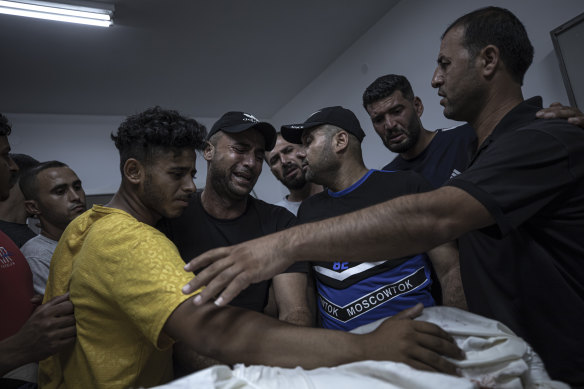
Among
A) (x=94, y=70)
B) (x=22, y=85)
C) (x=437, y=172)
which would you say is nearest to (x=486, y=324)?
(x=437, y=172)

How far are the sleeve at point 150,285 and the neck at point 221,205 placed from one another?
0.87m

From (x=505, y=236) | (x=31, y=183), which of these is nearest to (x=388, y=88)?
(x=505, y=236)

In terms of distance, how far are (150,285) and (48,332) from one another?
439mm

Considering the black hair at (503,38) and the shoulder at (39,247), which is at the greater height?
the black hair at (503,38)

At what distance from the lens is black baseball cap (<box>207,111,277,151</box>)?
1971 millimetres

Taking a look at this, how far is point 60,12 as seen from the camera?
3.13 meters

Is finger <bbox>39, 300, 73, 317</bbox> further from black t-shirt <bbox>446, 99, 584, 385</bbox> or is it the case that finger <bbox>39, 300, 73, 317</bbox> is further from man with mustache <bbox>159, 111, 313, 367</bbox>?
black t-shirt <bbox>446, 99, 584, 385</bbox>

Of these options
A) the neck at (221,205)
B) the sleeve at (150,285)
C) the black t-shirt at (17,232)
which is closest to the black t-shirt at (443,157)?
the neck at (221,205)

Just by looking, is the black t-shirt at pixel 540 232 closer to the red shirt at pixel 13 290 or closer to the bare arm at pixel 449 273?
the bare arm at pixel 449 273

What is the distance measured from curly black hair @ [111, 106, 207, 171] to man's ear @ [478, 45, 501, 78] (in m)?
1.16

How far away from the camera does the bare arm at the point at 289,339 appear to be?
0.75 m

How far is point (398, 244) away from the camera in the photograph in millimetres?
958

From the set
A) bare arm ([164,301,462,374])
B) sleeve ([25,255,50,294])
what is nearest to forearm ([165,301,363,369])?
bare arm ([164,301,462,374])

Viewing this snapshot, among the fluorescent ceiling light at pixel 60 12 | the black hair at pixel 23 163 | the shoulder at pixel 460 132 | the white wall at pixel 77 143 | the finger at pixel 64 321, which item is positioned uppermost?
the fluorescent ceiling light at pixel 60 12
